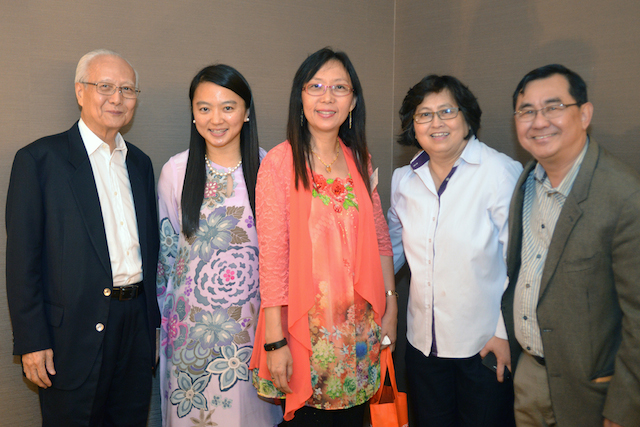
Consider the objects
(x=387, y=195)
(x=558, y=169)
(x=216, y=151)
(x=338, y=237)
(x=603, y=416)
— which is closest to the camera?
(x=603, y=416)

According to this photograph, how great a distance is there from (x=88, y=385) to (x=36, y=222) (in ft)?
2.36

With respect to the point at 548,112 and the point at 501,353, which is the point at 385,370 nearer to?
the point at 501,353

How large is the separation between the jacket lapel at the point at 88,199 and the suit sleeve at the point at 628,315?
1.95 metres

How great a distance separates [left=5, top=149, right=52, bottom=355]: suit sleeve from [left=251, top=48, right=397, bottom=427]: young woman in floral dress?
35.3 inches

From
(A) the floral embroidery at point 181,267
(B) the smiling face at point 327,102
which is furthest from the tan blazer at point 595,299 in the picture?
(A) the floral embroidery at point 181,267

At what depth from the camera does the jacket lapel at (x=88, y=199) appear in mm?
1891

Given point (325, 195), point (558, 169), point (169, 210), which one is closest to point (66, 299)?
point (169, 210)

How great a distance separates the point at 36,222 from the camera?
1.83 m

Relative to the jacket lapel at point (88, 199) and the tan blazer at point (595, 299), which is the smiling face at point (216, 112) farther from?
the tan blazer at point (595, 299)

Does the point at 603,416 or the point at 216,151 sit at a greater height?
the point at 216,151

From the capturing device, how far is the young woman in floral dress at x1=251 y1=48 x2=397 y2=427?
5.57ft

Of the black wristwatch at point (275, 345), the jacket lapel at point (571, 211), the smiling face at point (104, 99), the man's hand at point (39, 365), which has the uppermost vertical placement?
the smiling face at point (104, 99)

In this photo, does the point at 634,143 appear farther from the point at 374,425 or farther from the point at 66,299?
the point at 66,299

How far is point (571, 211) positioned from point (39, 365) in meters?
2.13
